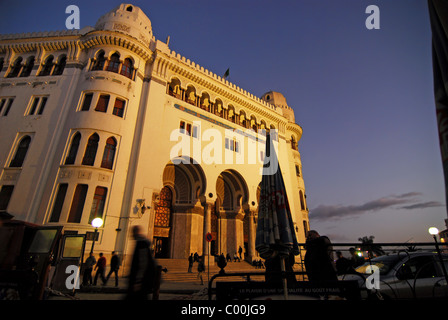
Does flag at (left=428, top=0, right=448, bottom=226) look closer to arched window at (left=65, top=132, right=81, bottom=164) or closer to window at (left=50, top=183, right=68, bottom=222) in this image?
window at (left=50, top=183, right=68, bottom=222)

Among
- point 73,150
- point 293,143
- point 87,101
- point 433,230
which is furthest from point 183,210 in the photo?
point 293,143

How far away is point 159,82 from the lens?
59.4 ft

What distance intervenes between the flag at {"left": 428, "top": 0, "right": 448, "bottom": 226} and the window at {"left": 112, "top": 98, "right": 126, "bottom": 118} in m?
16.8

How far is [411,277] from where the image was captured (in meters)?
5.12

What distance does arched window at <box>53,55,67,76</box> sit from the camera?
17.3m

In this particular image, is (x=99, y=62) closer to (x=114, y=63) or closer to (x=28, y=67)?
(x=114, y=63)

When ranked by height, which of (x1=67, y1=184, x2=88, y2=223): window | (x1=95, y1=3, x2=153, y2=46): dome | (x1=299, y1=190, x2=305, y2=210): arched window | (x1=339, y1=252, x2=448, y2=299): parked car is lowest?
(x1=339, y1=252, x2=448, y2=299): parked car

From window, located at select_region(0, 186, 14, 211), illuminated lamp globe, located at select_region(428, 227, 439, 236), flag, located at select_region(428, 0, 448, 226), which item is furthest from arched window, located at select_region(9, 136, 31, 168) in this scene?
illuminated lamp globe, located at select_region(428, 227, 439, 236)

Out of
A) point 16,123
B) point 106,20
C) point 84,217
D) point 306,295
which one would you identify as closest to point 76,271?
point 84,217

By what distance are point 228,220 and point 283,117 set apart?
14303mm

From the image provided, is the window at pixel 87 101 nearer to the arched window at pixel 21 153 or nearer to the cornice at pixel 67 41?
the arched window at pixel 21 153

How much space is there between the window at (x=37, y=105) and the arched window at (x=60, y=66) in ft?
8.02
